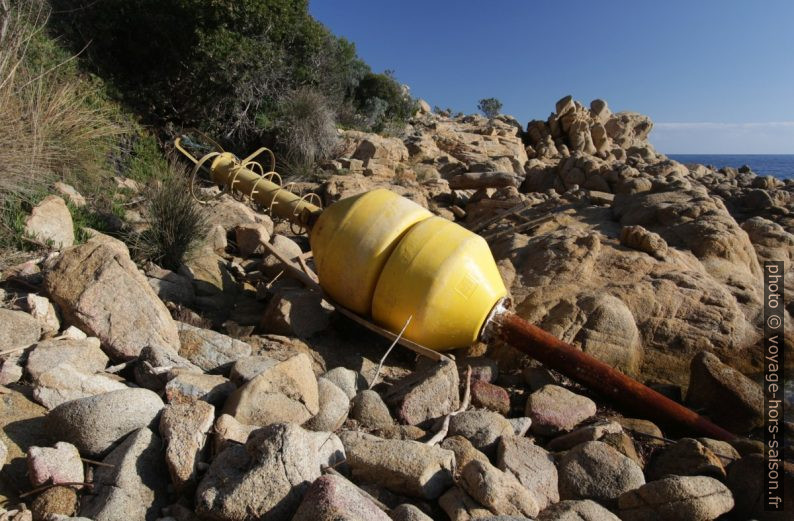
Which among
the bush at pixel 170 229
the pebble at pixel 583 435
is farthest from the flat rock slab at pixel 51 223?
the pebble at pixel 583 435

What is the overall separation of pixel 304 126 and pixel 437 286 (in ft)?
28.4

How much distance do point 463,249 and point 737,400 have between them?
2.04m

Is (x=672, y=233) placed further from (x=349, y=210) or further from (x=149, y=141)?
(x=149, y=141)

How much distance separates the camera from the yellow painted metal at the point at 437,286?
3.63m

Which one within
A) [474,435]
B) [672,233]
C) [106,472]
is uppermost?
[672,233]

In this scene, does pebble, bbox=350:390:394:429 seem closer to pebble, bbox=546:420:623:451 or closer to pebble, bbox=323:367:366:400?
pebble, bbox=323:367:366:400

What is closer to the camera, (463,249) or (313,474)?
(313,474)

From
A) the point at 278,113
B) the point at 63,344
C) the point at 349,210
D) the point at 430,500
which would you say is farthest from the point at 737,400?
the point at 278,113

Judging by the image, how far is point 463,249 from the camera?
3717mm

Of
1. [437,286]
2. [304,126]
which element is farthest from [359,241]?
[304,126]

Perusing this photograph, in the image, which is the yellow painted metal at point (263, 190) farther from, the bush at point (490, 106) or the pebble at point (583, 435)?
→ the bush at point (490, 106)

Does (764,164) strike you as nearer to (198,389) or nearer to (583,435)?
(583,435)

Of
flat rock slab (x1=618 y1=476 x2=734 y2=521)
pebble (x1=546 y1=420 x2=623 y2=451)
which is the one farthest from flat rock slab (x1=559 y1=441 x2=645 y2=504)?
pebble (x1=546 y1=420 x2=623 y2=451)

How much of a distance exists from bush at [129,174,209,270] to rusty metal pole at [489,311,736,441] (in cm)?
312
